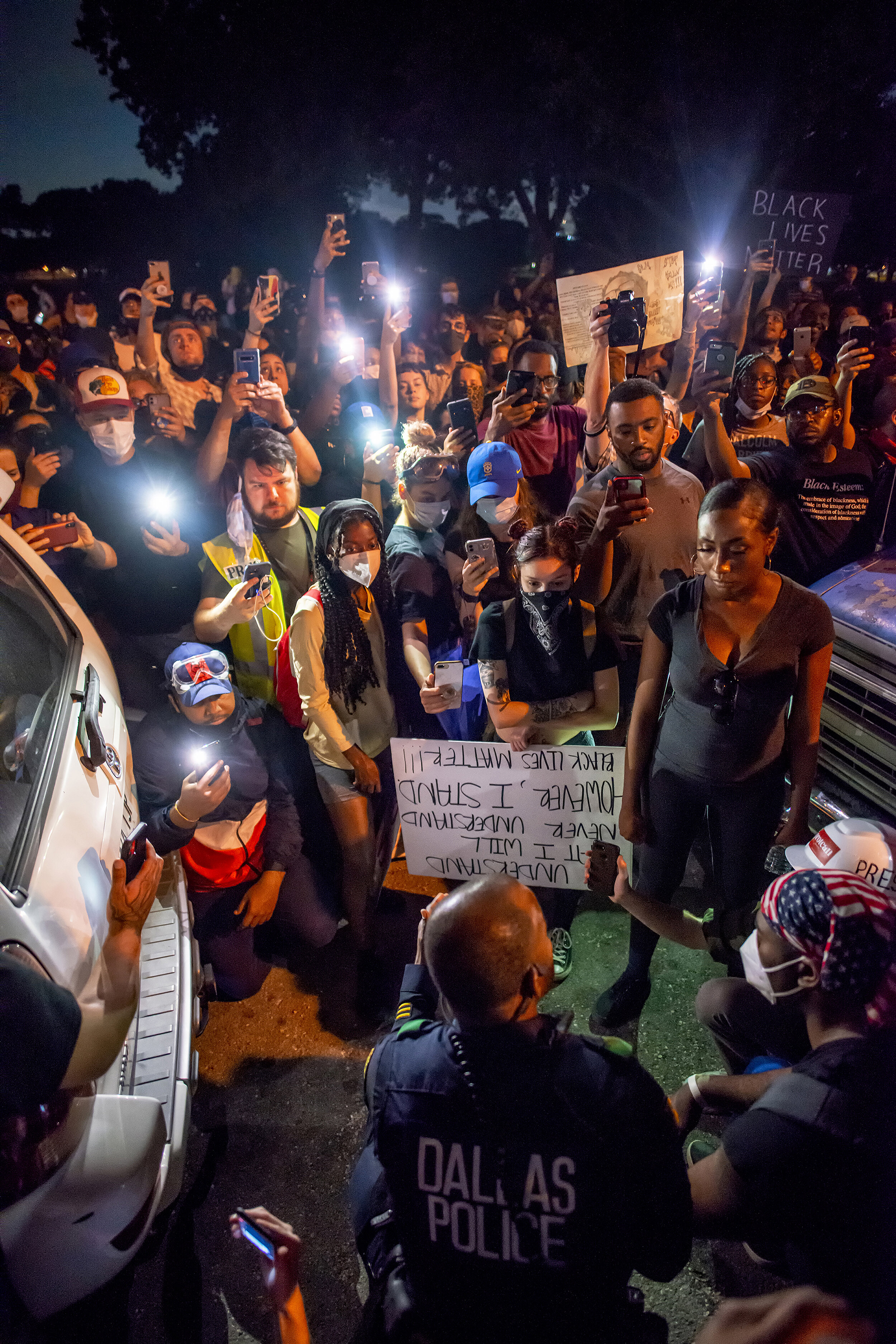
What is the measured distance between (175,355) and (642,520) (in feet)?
14.4

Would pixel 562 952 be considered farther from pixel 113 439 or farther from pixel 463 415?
pixel 113 439

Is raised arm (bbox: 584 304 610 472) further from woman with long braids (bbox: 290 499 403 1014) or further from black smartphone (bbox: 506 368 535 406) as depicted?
woman with long braids (bbox: 290 499 403 1014)

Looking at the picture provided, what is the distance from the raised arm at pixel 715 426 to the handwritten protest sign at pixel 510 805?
179 cm

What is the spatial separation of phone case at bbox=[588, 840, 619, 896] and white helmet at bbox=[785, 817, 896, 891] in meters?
0.64

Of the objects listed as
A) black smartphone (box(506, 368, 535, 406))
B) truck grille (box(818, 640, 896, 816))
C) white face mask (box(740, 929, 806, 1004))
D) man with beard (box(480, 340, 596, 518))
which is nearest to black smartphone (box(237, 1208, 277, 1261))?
white face mask (box(740, 929, 806, 1004))

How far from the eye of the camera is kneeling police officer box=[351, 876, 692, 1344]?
57.6 inches

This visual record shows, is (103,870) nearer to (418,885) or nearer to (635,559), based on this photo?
(418,885)

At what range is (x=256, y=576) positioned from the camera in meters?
3.34

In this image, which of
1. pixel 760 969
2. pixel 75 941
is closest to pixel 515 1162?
pixel 760 969

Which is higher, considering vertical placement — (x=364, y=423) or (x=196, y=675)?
(x=364, y=423)

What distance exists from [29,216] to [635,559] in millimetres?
31892

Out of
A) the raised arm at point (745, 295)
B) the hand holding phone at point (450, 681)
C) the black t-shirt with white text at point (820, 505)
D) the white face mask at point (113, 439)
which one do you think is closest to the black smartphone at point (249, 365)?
the white face mask at point (113, 439)

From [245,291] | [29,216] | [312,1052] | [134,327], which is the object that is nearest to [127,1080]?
[312,1052]

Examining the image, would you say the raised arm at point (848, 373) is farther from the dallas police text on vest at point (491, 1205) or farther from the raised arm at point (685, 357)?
the dallas police text on vest at point (491, 1205)
